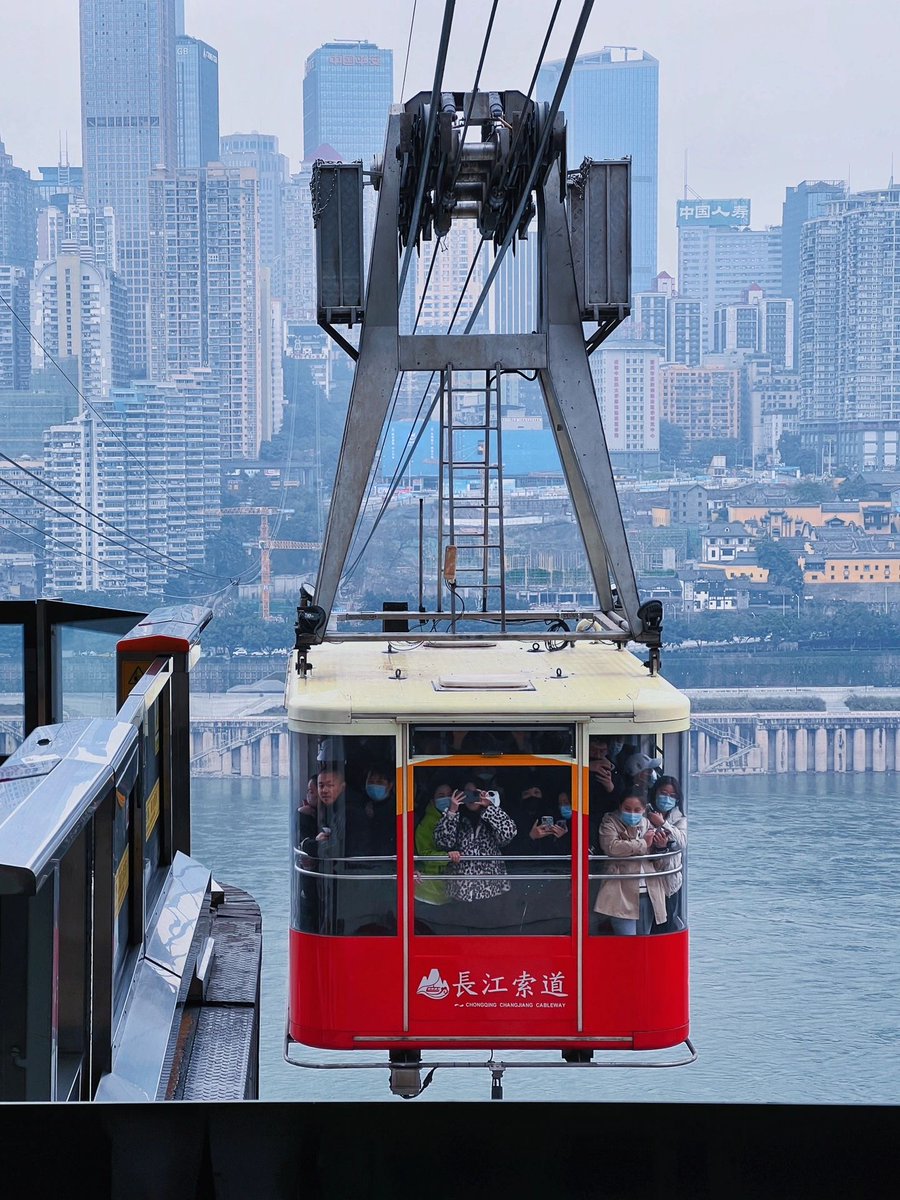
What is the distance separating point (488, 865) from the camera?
4.20 m

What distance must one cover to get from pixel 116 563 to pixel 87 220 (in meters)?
14.0

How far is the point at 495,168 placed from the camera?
609cm

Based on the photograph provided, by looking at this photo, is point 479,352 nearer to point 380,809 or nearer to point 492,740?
point 492,740

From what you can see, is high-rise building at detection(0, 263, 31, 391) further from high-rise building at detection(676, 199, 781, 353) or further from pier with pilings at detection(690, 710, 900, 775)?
pier with pilings at detection(690, 710, 900, 775)

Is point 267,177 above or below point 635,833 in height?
above

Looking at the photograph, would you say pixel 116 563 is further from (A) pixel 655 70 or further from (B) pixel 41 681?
(B) pixel 41 681

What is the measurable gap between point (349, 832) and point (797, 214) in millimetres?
60750

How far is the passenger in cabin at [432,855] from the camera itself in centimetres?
421

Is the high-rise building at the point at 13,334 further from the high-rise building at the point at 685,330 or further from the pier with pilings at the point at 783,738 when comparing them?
the pier with pilings at the point at 783,738

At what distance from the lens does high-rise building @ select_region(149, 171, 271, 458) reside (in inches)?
2142

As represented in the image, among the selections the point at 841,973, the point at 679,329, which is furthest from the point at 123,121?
the point at 841,973

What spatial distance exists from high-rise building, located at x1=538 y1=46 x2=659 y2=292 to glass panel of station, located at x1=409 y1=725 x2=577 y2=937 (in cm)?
5570

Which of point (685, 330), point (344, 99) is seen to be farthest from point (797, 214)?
point (344, 99)

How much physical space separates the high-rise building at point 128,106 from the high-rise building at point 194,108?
55 cm
